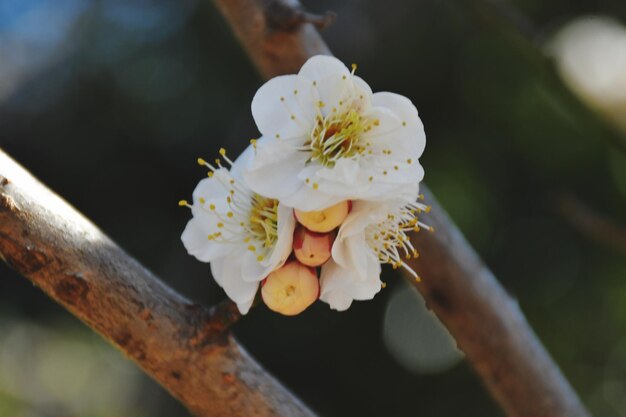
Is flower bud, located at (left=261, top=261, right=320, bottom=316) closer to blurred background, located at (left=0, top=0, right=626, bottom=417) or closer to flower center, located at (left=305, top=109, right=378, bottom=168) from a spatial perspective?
flower center, located at (left=305, top=109, right=378, bottom=168)

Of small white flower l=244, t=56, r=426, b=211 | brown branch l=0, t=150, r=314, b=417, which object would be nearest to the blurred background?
brown branch l=0, t=150, r=314, b=417

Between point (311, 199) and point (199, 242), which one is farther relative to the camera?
point (199, 242)

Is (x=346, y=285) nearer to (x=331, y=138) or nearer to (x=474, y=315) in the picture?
(x=331, y=138)

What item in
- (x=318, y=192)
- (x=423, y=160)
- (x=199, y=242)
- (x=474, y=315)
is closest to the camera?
(x=318, y=192)

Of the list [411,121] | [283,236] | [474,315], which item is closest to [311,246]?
[283,236]

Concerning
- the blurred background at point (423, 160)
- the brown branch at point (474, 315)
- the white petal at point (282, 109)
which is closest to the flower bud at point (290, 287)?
the white petal at point (282, 109)

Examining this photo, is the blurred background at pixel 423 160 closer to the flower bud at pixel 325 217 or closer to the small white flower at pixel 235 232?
the small white flower at pixel 235 232

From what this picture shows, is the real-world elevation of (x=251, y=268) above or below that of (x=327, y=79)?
A: below

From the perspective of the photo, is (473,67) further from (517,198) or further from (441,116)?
(517,198)
